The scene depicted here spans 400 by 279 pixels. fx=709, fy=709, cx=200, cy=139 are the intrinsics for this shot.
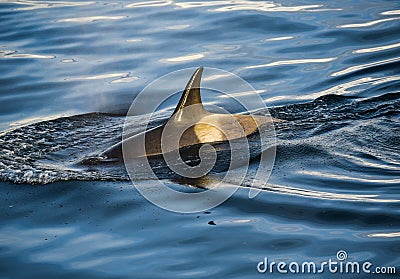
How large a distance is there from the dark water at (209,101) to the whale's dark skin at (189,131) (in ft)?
1.10

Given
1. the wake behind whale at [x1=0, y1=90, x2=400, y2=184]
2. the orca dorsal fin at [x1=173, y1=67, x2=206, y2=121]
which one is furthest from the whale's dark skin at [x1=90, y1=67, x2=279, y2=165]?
the wake behind whale at [x1=0, y1=90, x2=400, y2=184]

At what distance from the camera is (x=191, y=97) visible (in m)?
5.85

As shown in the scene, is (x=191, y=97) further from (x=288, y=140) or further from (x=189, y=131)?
(x=288, y=140)

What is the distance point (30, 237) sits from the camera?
14.9 ft

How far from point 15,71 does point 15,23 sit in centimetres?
262

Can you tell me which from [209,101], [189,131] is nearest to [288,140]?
[189,131]

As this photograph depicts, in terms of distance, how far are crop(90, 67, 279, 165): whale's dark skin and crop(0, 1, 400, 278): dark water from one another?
0.33 metres

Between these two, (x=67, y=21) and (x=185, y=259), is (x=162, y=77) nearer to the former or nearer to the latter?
(x=67, y=21)

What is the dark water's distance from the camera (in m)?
4.23

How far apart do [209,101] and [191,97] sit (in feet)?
6.30

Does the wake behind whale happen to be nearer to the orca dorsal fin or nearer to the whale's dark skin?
the whale's dark skin

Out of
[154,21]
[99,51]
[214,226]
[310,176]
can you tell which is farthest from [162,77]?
[214,226]

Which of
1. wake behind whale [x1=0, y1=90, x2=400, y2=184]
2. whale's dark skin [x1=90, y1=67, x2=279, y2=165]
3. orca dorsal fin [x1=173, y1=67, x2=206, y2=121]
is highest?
orca dorsal fin [x1=173, y1=67, x2=206, y2=121]

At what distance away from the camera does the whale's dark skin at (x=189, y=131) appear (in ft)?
19.0
